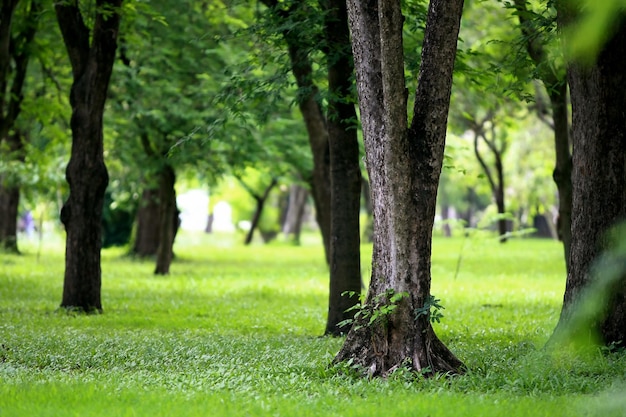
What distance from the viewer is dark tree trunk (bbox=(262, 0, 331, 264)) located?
12.8 meters

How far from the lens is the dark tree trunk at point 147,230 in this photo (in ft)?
114

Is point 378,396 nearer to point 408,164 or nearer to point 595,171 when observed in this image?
point 408,164

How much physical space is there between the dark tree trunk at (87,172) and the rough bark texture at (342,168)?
5.26 m

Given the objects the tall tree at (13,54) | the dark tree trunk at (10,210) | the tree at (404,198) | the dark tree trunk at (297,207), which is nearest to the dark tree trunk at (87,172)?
the tall tree at (13,54)

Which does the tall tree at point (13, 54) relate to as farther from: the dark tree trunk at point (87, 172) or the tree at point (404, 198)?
the tree at point (404, 198)

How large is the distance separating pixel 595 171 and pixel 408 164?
9.10 feet

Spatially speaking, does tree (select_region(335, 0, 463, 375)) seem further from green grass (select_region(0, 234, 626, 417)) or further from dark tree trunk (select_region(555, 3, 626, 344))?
dark tree trunk (select_region(555, 3, 626, 344))

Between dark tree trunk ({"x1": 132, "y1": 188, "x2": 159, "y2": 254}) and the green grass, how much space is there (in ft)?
38.1

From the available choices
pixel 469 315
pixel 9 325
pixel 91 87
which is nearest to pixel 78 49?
pixel 91 87

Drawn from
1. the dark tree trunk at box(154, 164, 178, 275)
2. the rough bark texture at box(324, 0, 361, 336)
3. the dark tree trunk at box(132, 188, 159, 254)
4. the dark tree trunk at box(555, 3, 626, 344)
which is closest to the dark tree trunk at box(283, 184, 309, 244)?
the dark tree trunk at box(132, 188, 159, 254)

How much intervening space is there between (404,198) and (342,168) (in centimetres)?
386

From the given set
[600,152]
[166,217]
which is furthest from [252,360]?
[166,217]

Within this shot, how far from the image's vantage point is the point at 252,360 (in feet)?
31.3

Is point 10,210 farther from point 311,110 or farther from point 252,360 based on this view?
point 252,360
